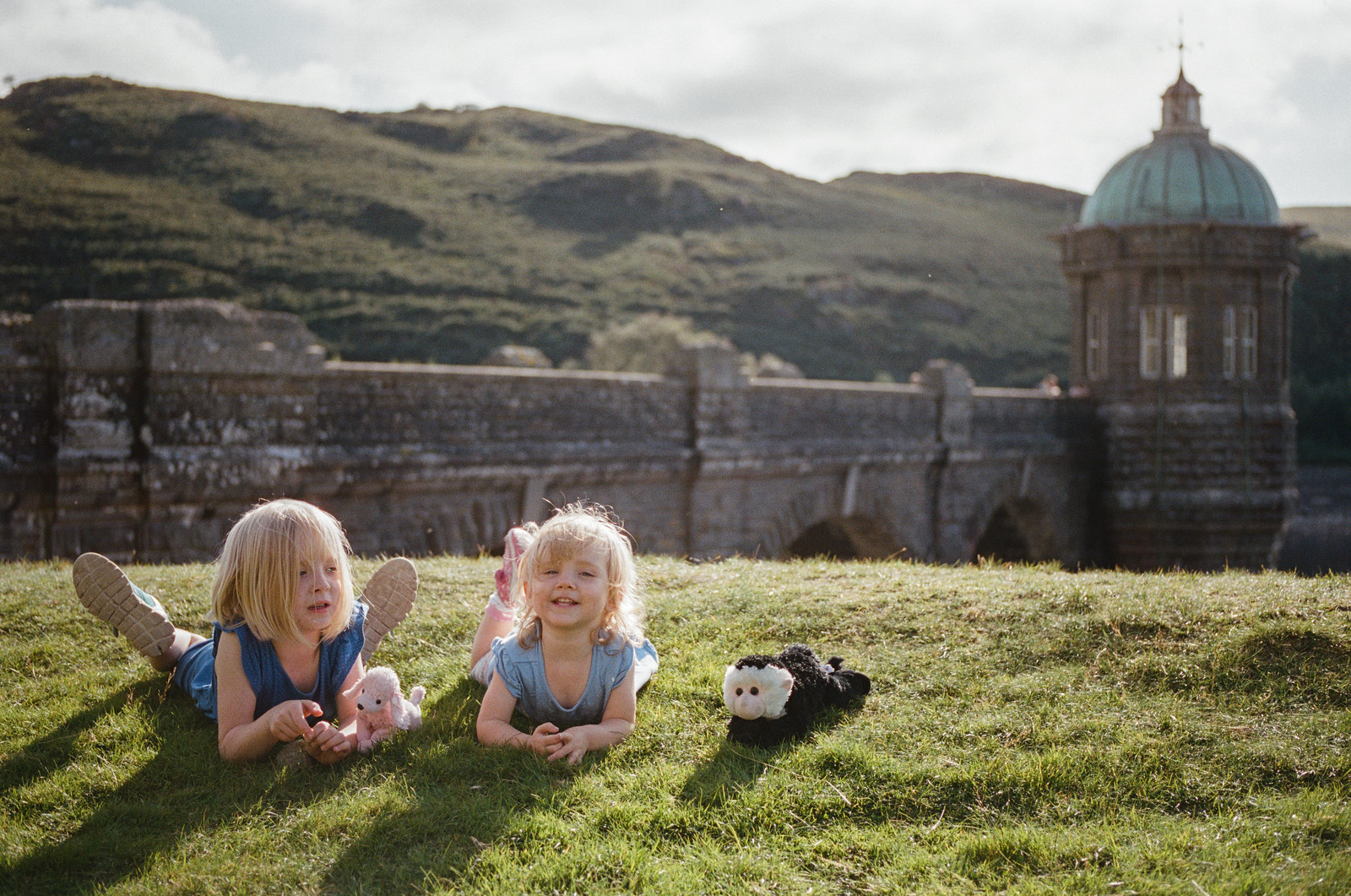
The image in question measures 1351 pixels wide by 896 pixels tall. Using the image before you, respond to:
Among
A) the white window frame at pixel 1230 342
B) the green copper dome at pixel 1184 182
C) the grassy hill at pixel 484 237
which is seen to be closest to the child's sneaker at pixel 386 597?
the green copper dome at pixel 1184 182

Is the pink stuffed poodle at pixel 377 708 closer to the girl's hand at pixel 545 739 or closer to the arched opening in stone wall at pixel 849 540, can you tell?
the girl's hand at pixel 545 739

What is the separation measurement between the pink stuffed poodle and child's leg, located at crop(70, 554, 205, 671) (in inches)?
38.0

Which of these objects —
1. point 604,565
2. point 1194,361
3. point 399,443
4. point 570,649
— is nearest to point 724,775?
point 570,649

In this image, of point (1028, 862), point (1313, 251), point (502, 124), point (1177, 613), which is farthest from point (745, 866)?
point (502, 124)

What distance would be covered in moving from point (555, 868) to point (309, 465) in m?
6.86

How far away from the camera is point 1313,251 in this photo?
184ft

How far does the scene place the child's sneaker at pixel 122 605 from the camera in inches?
158

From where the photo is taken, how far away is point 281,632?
3672mm

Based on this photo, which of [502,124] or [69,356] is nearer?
[69,356]

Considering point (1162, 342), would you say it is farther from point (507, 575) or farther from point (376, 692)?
point (376, 692)

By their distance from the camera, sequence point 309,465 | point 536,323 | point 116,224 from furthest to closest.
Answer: point 536,323, point 116,224, point 309,465

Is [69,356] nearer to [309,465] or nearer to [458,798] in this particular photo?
[309,465]

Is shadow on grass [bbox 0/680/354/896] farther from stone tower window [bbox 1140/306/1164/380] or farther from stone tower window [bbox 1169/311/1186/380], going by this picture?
stone tower window [bbox 1169/311/1186/380]

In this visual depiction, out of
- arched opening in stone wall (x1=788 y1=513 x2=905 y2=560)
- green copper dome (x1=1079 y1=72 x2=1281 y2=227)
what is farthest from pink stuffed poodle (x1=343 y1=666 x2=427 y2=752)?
green copper dome (x1=1079 y1=72 x2=1281 y2=227)
